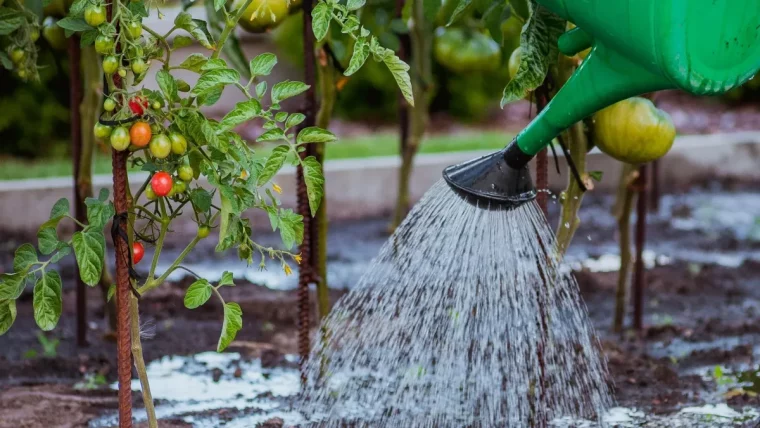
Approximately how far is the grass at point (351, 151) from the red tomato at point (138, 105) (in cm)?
358

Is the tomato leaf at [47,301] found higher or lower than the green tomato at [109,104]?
lower

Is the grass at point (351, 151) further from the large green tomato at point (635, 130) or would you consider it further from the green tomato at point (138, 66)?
the green tomato at point (138, 66)

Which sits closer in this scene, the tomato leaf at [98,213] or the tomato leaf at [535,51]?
the tomato leaf at [98,213]

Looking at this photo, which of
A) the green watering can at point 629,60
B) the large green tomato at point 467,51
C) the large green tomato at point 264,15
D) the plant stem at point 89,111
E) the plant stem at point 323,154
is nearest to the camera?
the green watering can at point 629,60

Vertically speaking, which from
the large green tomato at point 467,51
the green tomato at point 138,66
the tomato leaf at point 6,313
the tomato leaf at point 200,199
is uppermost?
the large green tomato at point 467,51


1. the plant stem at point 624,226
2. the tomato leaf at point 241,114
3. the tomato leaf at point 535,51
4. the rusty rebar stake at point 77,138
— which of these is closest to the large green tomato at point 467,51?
the plant stem at point 624,226

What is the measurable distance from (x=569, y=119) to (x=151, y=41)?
728mm

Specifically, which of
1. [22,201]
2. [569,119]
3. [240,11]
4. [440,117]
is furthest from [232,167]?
[440,117]

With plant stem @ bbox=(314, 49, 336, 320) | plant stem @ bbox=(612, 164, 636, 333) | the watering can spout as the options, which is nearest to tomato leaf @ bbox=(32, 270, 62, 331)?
the watering can spout

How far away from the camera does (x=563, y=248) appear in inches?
89.6

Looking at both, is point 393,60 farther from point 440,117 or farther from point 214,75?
point 440,117

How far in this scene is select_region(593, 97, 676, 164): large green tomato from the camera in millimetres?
2006

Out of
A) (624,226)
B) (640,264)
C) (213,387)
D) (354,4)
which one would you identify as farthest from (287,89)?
(640,264)

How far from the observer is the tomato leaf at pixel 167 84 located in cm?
153
